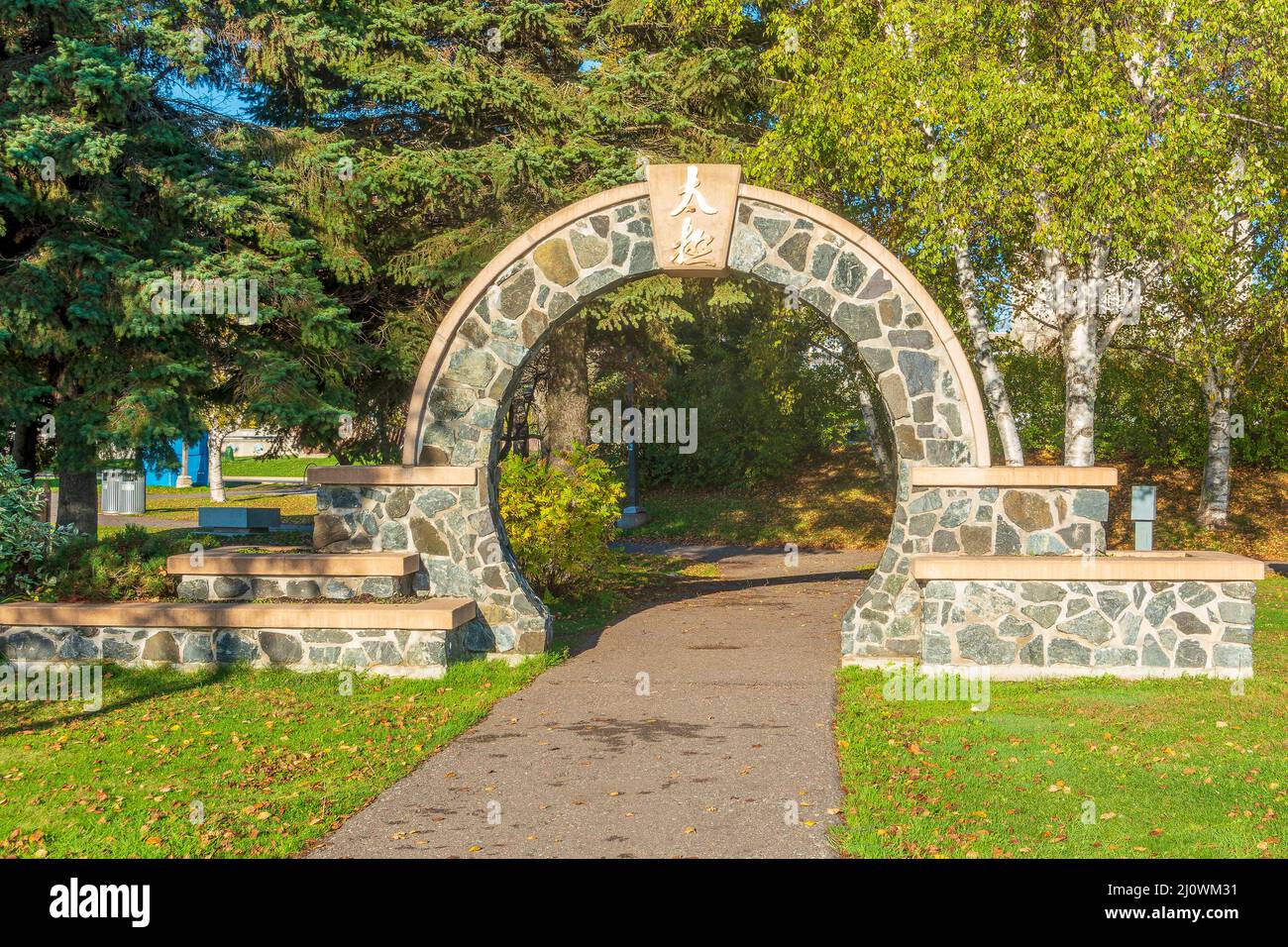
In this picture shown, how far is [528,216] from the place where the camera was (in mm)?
18625

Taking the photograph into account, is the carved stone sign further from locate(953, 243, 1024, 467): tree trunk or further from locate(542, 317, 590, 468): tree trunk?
locate(542, 317, 590, 468): tree trunk

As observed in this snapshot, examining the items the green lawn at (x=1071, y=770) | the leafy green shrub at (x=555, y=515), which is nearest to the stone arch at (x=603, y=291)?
the green lawn at (x=1071, y=770)

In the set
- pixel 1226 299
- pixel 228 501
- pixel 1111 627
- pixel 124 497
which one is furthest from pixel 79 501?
pixel 228 501

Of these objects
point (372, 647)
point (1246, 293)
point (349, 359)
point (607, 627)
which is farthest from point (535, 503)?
point (1246, 293)

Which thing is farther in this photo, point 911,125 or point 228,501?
point 228,501

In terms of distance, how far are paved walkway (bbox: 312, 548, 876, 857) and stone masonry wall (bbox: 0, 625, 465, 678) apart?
3.85ft

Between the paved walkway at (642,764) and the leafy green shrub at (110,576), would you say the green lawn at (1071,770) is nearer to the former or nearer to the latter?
the paved walkway at (642,764)

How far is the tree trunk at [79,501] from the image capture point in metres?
14.7

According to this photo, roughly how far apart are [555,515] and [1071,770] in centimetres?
832

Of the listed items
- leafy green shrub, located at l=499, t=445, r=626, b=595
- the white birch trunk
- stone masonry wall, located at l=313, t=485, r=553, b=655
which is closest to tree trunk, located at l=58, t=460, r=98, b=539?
stone masonry wall, located at l=313, t=485, r=553, b=655

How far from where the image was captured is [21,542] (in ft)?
39.3

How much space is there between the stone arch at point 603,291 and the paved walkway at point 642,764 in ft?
3.26

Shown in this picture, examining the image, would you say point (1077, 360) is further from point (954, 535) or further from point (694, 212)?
point (694, 212)

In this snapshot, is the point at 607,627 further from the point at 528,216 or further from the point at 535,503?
the point at 528,216
